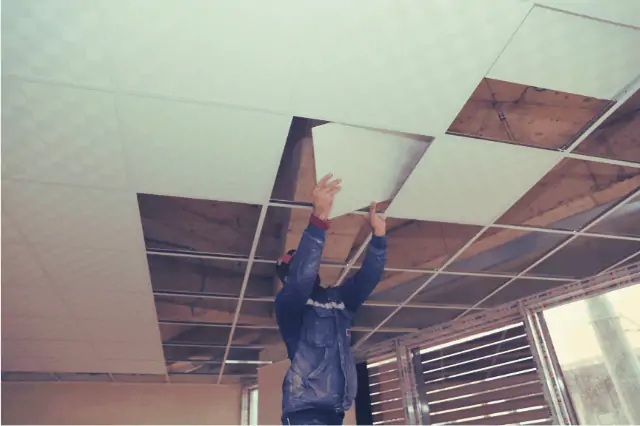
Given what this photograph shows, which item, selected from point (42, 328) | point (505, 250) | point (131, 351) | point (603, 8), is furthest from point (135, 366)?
point (603, 8)

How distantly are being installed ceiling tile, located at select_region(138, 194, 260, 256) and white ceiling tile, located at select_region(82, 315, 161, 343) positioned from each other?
3.42ft

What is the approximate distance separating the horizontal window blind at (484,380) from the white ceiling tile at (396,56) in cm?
258

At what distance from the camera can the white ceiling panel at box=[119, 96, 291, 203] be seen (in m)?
1.70

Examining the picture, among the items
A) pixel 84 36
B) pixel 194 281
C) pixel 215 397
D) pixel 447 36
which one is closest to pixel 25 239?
pixel 194 281

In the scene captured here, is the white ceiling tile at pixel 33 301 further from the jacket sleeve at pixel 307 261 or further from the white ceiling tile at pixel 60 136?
the jacket sleeve at pixel 307 261

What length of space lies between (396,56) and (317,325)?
1092mm

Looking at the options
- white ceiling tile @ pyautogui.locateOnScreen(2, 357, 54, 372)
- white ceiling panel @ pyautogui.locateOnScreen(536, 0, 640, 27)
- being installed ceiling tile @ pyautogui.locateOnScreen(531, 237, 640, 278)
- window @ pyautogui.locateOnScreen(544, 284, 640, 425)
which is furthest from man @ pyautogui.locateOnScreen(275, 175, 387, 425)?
white ceiling tile @ pyautogui.locateOnScreen(2, 357, 54, 372)

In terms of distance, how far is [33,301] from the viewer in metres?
2.99

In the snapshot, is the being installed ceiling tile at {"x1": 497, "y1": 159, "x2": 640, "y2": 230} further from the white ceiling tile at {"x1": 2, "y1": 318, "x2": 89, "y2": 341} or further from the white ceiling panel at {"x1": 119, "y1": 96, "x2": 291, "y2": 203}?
the white ceiling tile at {"x1": 2, "y1": 318, "x2": 89, "y2": 341}

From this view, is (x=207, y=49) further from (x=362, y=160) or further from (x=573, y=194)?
(x=573, y=194)

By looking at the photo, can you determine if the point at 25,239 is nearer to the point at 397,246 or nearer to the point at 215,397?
the point at 397,246

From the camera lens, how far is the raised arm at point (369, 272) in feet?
6.42

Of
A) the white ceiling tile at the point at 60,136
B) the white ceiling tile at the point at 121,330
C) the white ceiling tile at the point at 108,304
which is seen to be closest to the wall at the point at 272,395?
the white ceiling tile at the point at 121,330

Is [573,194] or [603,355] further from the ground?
[573,194]
